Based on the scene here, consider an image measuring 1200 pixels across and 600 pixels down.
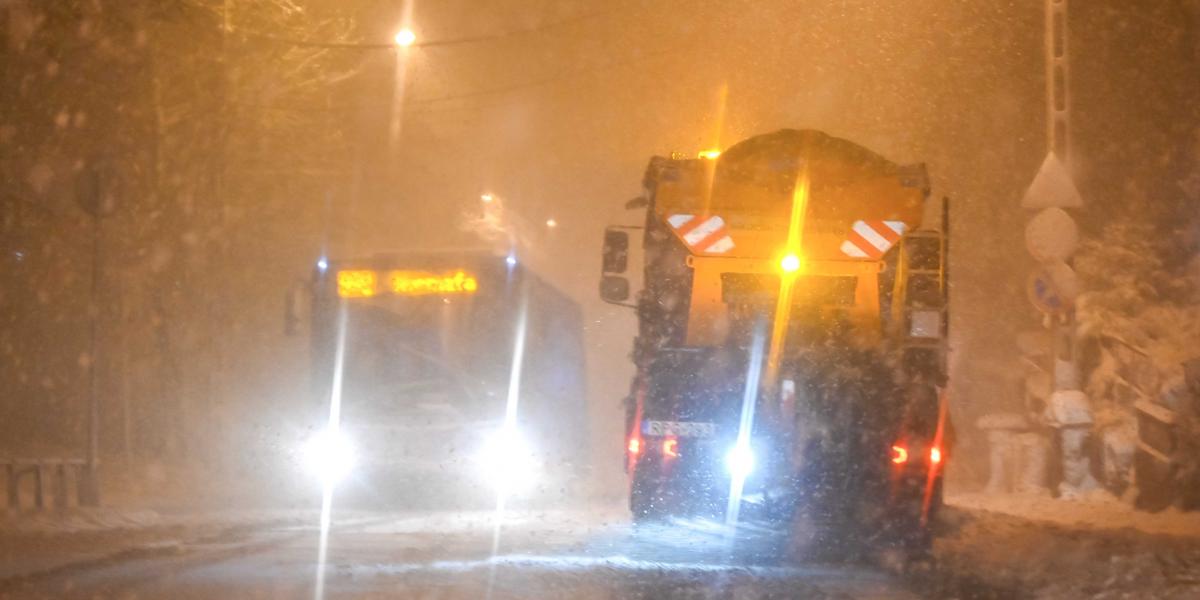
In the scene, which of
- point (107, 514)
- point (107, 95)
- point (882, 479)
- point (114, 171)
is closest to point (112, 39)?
point (107, 95)

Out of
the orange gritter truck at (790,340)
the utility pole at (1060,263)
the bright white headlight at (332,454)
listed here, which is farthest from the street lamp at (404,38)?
the orange gritter truck at (790,340)

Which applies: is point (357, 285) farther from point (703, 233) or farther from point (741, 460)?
point (741, 460)

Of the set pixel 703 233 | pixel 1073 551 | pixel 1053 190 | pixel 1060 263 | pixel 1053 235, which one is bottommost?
pixel 1073 551

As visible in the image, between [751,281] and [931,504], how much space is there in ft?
7.67

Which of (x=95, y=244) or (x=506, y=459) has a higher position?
(x=95, y=244)

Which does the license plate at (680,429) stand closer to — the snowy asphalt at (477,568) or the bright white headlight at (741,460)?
the bright white headlight at (741,460)

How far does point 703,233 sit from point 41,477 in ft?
23.9

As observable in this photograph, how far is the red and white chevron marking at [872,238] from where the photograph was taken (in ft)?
37.4

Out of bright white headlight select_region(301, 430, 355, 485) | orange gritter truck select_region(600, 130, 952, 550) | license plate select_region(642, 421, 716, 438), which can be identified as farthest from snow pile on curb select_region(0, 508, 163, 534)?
license plate select_region(642, 421, 716, 438)

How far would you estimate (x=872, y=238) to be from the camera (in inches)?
451

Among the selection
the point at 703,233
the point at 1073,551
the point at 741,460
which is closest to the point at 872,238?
the point at 703,233

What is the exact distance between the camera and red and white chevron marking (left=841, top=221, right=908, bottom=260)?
1139 cm

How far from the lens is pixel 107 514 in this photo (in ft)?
45.0

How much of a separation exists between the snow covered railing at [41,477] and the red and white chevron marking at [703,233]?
23.0 feet
